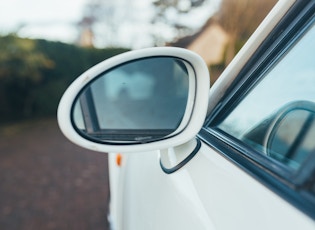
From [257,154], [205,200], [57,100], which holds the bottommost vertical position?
[57,100]

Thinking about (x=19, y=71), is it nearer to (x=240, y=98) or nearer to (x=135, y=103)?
(x=135, y=103)

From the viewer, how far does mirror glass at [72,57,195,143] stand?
117 cm

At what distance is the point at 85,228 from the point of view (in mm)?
3084

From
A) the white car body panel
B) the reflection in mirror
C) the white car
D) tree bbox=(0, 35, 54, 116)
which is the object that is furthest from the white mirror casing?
tree bbox=(0, 35, 54, 116)

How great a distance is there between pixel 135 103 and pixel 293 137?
2.47 feet

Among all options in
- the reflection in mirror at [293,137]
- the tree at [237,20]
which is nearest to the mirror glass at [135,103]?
the reflection in mirror at [293,137]

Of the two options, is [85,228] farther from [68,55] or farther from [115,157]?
[68,55]

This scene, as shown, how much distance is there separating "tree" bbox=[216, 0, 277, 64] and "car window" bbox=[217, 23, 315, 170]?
11.3 meters

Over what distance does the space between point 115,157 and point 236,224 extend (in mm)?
1421

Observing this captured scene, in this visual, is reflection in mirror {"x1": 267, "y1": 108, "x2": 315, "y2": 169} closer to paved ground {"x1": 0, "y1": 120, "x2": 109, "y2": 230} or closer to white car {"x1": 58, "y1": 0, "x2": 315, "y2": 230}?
white car {"x1": 58, "y1": 0, "x2": 315, "y2": 230}

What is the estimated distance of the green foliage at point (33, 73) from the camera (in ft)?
22.5

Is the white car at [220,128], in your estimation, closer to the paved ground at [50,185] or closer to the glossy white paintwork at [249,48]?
the glossy white paintwork at [249,48]

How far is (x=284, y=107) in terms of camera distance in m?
1.00

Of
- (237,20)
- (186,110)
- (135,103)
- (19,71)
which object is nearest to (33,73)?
(19,71)
